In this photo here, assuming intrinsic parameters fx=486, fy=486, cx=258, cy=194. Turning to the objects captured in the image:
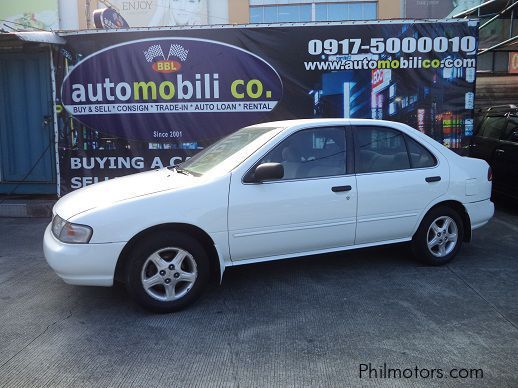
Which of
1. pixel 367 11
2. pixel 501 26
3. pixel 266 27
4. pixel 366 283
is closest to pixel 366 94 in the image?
pixel 266 27

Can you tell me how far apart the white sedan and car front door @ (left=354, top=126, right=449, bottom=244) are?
11 millimetres

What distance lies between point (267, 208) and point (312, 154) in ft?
2.42

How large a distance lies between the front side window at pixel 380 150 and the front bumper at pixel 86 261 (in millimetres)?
2354

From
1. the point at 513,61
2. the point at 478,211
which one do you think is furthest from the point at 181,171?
the point at 513,61

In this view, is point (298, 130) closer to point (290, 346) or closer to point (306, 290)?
point (306, 290)

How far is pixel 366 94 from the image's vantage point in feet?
25.2

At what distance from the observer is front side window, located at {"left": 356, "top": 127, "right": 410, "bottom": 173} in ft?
15.2

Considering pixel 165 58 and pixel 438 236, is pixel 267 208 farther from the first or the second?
pixel 165 58

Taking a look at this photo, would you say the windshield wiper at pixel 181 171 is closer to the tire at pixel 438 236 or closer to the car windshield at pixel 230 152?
the car windshield at pixel 230 152

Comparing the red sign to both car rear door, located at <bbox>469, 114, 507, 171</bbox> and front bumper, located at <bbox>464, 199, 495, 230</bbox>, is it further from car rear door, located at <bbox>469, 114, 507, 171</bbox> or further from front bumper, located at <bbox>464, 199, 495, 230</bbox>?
front bumper, located at <bbox>464, 199, 495, 230</bbox>

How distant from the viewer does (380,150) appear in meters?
4.74

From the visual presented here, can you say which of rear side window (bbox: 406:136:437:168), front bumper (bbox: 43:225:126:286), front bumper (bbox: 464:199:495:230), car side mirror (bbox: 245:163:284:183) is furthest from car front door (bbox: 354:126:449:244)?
front bumper (bbox: 43:225:126:286)

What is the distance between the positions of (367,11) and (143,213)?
481 inches

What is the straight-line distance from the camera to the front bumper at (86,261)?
146 inches
